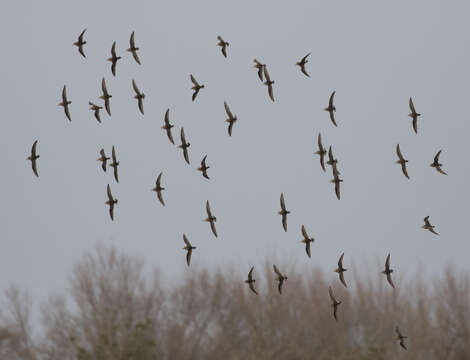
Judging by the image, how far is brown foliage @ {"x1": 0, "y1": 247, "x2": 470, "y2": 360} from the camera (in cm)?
4388

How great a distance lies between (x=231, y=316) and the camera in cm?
5097

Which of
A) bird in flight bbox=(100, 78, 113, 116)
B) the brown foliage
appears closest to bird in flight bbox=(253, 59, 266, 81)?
bird in flight bbox=(100, 78, 113, 116)

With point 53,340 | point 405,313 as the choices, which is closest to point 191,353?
point 53,340

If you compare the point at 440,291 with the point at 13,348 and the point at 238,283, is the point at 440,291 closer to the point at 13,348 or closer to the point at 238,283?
the point at 238,283

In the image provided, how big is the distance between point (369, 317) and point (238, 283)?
24.9 feet

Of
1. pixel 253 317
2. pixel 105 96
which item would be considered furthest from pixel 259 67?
pixel 253 317

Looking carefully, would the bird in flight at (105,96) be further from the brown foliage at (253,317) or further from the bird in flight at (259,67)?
the brown foliage at (253,317)

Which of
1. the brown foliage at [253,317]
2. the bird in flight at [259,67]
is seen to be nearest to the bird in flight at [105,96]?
the bird in flight at [259,67]

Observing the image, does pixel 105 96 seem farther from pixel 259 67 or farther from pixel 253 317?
pixel 253 317

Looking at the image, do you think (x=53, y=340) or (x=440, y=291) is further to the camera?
(x=440, y=291)

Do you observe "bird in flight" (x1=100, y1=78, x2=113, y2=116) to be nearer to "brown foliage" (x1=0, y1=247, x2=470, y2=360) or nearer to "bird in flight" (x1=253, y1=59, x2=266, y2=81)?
"bird in flight" (x1=253, y1=59, x2=266, y2=81)

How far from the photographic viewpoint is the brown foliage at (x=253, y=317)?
43.9 meters

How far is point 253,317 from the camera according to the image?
161 ft

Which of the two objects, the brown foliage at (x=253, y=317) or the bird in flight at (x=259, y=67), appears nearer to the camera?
the bird in flight at (x=259, y=67)
